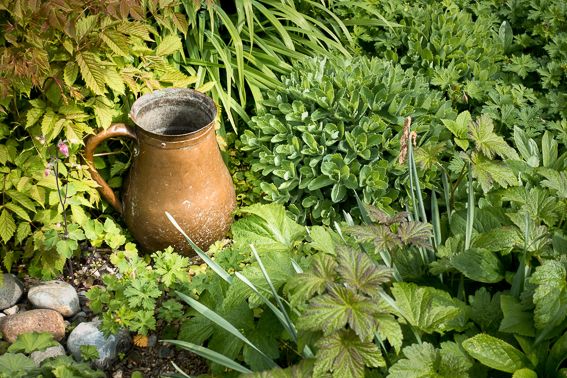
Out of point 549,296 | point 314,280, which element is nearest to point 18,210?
point 314,280

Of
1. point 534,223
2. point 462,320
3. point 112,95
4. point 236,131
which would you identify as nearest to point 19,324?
point 112,95

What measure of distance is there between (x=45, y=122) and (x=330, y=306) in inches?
65.6

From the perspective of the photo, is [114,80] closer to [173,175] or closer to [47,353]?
[173,175]

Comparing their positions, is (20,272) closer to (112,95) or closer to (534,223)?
(112,95)

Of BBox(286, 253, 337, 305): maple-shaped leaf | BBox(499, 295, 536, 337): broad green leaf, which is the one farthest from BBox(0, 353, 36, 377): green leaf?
BBox(499, 295, 536, 337): broad green leaf

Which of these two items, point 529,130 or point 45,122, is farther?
point 529,130

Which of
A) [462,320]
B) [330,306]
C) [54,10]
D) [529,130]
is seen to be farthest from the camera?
[529,130]

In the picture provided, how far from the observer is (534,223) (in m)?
2.33

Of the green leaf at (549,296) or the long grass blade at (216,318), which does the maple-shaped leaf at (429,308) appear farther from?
the long grass blade at (216,318)

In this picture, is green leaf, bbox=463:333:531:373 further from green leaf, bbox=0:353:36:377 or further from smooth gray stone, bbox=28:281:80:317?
smooth gray stone, bbox=28:281:80:317

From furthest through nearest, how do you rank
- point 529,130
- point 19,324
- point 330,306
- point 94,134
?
point 529,130, point 94,134, point 19,324, point 330,306

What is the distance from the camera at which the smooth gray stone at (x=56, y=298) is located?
3018 mm

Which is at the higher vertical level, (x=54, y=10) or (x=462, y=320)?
(x=54, y=10)

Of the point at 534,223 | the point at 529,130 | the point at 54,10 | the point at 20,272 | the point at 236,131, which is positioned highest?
the point at 54,10
